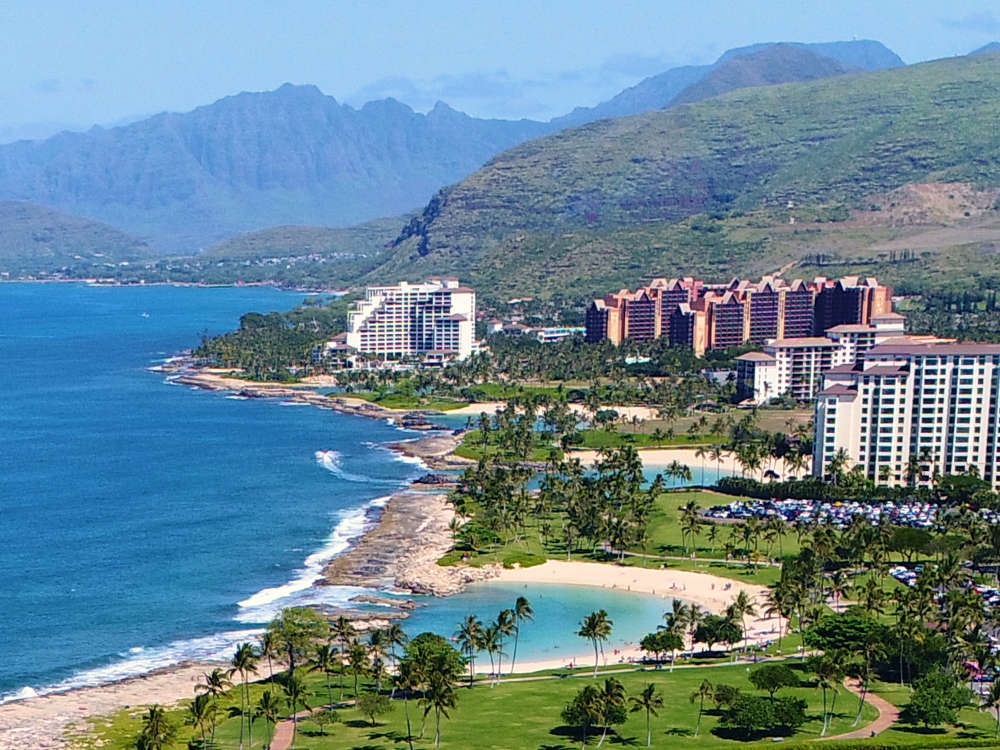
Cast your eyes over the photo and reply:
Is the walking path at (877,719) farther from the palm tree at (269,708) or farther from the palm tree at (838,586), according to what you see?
the palm tree at (269,708)

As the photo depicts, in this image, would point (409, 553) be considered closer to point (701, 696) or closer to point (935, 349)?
point (701, 696)

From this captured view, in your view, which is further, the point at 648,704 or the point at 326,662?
the point at 326,662

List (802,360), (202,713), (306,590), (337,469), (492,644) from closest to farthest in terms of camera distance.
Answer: (202,713) → (492,644) → (306,590) → (337,469) → (802,360)

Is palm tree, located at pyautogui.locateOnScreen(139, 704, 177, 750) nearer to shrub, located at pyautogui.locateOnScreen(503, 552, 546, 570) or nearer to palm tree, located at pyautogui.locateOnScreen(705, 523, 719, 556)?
shrub, located at pyautogui.locateOnScreen(503, 552, 546, 570)

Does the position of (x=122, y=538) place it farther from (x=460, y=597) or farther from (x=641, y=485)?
(x=641, y=485)

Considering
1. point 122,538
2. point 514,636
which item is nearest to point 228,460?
point 122,538

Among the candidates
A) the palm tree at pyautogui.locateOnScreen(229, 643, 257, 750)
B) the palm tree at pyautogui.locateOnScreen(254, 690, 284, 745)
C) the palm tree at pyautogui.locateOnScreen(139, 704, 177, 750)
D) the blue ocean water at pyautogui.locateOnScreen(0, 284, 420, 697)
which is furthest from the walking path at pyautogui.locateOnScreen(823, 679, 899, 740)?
the blue ocean water at pyautogui.locateOnScreen(0, 284, 420, 697)

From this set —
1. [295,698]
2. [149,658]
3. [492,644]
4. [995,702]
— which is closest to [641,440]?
[492,644]
